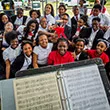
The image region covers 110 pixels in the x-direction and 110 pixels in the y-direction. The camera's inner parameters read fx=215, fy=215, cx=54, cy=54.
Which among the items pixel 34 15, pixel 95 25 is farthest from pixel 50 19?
pixel 95 25

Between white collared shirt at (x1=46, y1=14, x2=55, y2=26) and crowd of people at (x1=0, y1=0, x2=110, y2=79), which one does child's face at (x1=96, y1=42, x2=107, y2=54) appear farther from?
white collared shirt at (x1=46, y1=14, x2=55, y2=26)

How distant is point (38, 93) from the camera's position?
148 centimetres

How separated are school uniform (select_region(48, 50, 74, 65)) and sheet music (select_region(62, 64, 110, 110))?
99 cm

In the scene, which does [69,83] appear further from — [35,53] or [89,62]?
[35,53]

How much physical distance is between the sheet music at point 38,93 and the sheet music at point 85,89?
3.6 inches

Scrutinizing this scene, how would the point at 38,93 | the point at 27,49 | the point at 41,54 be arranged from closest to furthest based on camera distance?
the point at 38,93 → the point at 27,49 → the point at 41,54

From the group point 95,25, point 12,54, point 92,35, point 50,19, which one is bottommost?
point 12,54

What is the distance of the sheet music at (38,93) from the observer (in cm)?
144

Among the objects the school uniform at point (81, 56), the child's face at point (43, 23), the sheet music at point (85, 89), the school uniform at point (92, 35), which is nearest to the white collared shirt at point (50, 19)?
the child's face at point (43, 23)

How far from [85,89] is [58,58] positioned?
116 centimetres

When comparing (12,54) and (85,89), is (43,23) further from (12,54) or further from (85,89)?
(85,89)

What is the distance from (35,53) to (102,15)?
2.00m

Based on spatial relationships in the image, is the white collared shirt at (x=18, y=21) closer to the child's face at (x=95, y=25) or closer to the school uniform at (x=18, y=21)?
the school uniform at (x=18, y=21)

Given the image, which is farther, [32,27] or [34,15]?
[34,15]
